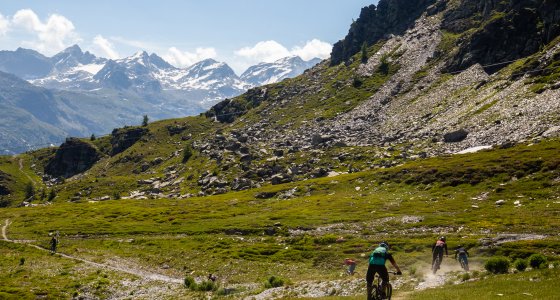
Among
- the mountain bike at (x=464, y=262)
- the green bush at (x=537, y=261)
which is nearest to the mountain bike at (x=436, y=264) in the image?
the mountain bike at (x=464, y=262)

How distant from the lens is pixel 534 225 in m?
62.0

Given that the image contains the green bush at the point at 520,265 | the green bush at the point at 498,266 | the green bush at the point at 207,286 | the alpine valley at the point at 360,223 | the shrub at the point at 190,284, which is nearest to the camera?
the green bush at the point at 520,265

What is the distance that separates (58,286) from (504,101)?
143 meters

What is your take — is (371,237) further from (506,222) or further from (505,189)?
(505,189)

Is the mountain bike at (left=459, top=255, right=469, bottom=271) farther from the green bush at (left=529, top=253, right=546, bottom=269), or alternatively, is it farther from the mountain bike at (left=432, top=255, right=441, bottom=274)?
the green bush at (left=529, top=253, right=546, bottom=269)

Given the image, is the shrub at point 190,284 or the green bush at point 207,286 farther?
the shrub at point 190,284

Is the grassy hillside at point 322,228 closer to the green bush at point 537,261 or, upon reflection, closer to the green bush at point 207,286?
the green bush at point 207,286

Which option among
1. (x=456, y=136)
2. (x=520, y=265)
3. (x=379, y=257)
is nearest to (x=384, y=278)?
(x=379, y=257)

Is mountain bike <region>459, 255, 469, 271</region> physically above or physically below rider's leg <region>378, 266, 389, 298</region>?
below

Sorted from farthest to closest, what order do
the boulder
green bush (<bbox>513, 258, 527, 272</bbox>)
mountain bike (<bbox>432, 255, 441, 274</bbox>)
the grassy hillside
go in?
the boulder
the grassy hillside
mountain bike (<bbox>432, 255, 441, 274</bbox>)
green bush (<bbox>513, 258, 527, 272</bbox>)

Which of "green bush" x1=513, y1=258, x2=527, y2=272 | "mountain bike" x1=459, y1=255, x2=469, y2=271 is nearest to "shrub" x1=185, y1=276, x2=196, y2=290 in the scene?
"mountain bike" x1=459, y1=255, x2=469, y2=271

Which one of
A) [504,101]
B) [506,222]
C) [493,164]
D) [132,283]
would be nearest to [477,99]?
[504,101]

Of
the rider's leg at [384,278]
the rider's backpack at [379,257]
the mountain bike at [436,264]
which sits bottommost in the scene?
the mountain bike at [436,264]

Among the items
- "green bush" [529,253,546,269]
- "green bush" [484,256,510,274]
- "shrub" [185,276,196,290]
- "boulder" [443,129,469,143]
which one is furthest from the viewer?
"boulder" [443,129,469,143]
